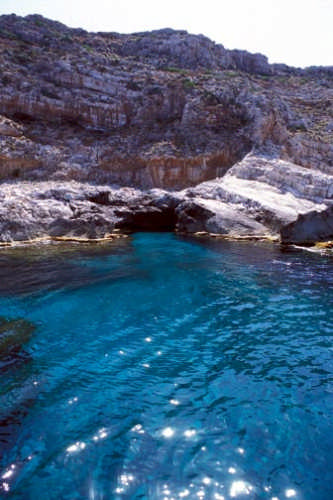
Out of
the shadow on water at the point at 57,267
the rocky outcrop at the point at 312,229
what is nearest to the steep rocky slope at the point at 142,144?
the rocky outcrop at the point at 312,229

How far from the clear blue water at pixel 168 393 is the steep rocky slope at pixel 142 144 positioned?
1241 cm

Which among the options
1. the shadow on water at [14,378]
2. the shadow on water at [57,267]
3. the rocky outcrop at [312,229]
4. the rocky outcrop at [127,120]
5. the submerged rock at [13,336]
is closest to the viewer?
the shadow on water at [14,378]

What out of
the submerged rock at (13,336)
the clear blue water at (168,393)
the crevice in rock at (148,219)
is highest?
the crevice in rock at (148,219)

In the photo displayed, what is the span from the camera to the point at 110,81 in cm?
3797

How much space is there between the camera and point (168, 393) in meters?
5.51

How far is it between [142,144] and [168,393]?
107 feet

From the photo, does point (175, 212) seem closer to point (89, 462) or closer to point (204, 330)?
Answer: point (204, 330)

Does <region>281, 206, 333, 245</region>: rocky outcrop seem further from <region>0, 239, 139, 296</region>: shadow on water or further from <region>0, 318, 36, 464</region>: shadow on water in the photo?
<region>0, 318, 36, 464</region>: shadow on water

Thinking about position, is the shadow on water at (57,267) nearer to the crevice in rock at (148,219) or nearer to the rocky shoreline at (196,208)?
the rocky shoreline at (196,208)

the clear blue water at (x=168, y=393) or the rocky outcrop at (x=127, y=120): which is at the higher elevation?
the rocky outcrop at (x=127, y=120)

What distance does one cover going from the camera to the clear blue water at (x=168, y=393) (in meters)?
3.90

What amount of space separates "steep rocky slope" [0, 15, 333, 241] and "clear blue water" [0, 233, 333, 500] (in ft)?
40.7

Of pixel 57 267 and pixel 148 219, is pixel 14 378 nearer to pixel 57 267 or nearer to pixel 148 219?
pixel 57 267

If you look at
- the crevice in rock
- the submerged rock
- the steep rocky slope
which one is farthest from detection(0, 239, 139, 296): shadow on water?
the crevice in rock
